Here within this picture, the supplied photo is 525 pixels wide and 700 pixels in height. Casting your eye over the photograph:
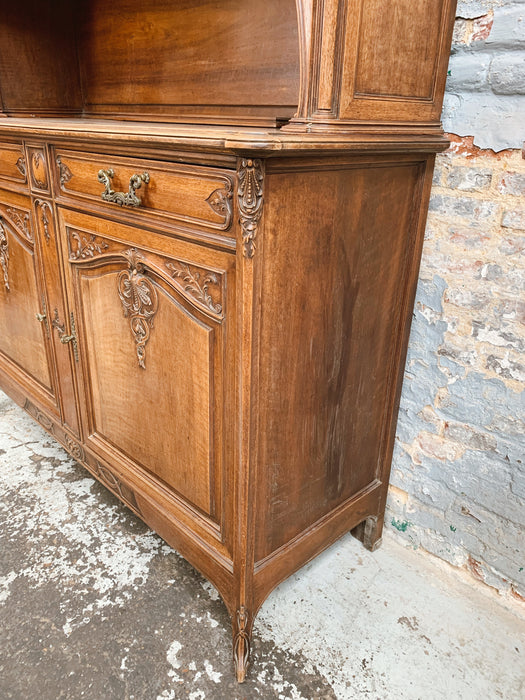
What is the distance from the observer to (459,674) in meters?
1.30

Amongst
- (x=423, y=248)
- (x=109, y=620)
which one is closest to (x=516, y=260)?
(x=423, y=248)

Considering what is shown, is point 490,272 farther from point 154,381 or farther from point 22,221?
point 22,221

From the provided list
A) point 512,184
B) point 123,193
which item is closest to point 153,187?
point 123,193

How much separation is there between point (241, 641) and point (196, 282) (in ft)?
2.85

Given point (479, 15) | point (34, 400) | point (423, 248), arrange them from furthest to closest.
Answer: point (34, 400) → point (423, 248) → point (479, 15)

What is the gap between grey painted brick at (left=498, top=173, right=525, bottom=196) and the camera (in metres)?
1.23

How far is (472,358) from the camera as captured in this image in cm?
142

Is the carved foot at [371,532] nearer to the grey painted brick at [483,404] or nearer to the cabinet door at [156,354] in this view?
the grey painted brick at [483,404]

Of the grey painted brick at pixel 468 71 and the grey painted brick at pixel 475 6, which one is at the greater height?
the grey painted brick at pixel 475 6

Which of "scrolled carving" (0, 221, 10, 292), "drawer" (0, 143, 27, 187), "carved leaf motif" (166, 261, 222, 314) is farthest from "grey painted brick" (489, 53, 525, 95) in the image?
"scrolled carving" (0, 221, 10, 292)

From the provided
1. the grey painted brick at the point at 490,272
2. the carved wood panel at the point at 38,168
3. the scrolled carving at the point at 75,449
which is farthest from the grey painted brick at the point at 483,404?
the carved wood panel at the point at 38,168

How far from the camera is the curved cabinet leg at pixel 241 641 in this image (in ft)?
4.11

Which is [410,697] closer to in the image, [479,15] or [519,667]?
[519,667]

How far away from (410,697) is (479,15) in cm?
161
